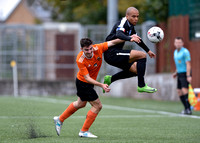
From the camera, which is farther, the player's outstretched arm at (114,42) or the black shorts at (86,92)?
the player's outstretched arm at (114,42)

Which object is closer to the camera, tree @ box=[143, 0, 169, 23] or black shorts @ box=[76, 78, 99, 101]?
black shorts @ box=[76, 78, 99, 101]

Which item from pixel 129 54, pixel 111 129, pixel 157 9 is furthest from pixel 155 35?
pixel 157 9

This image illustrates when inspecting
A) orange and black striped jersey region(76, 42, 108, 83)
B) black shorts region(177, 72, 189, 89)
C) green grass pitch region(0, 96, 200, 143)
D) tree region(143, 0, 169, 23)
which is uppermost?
tree region(143, 0, 169, 23)

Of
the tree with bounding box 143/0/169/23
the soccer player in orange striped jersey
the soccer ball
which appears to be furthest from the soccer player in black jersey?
the tree with bounding box 143/0/169/23

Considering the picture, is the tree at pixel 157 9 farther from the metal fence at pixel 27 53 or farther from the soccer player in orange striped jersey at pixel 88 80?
the soccer player in orange striped jersey at pixel 88 80

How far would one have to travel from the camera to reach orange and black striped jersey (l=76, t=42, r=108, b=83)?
829 centimetres

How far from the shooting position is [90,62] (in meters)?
8.37

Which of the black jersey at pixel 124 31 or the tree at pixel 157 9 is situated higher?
the tree at pixel 157 9

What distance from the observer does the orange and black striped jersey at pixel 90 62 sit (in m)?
8.29

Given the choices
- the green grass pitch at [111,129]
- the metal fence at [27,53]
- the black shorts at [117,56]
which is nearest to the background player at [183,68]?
the green grass pitch at [111,129]

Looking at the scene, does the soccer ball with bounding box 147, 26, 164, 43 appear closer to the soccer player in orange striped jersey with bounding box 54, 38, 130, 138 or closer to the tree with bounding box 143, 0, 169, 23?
the soccer player in orange striped jersey with bounding box 54, 38, 130, 138

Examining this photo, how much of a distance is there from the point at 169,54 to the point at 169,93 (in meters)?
1.92

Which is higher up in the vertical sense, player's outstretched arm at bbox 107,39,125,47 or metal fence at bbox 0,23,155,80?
player's outstretched arm at bbox 107,39,125,47

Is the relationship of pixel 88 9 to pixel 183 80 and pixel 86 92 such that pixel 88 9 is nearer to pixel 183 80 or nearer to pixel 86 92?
pixel 183 80
